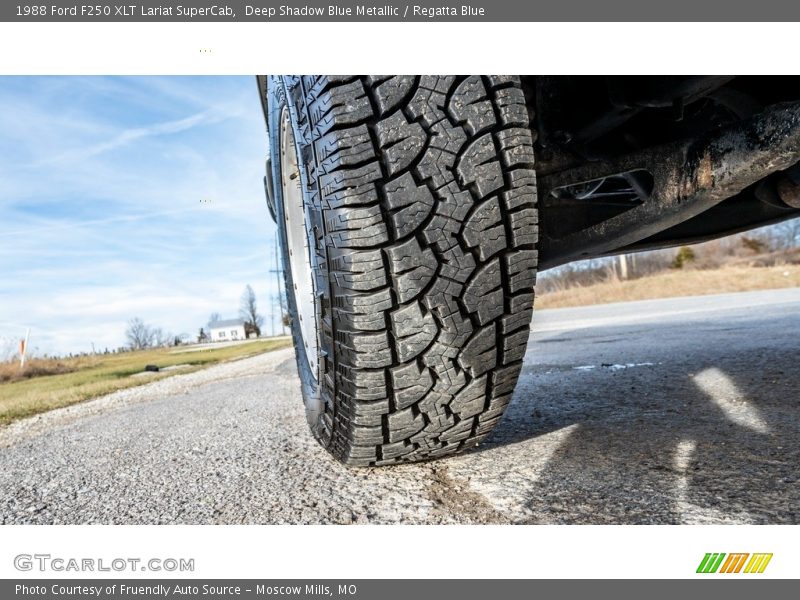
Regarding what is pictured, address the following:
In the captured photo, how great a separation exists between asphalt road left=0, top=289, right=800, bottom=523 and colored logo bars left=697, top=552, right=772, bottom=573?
8 cm

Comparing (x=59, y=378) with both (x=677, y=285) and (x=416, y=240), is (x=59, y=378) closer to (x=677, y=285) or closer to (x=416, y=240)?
(x=416, y=240)

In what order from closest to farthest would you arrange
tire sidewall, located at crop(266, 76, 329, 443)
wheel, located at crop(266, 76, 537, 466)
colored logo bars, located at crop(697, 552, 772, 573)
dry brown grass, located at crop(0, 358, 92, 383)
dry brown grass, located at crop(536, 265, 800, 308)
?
1. colored logo bars, located at crop(697, 552, 772, 573)
2. wheel, located at crop(266, 76, 537, 466)
3. tire sidewall, located at crop(266, 76, 329, 443)
4. dry brown grass, located at crop(0, 358, 92, 383)
5. dry brown grass, located at crop(536, 265, 800, 308)

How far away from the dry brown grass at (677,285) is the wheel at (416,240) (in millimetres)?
10894

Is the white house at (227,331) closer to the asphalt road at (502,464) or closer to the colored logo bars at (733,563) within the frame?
the asphalt road at (502,464)

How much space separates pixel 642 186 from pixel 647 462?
0.74 m

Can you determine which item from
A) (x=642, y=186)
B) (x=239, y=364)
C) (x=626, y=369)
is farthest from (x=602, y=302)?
(x=642, y=186)

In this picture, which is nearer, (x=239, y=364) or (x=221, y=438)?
(x=221, y=438)

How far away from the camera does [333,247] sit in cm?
95

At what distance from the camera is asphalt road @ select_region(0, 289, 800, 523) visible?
0.91m

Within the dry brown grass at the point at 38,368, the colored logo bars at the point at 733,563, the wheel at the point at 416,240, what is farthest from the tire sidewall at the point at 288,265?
the dry brown grass at the point at 38,368

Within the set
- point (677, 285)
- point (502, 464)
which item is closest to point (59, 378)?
point (502, 464)

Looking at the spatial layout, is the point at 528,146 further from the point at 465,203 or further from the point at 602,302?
the point at 602,302

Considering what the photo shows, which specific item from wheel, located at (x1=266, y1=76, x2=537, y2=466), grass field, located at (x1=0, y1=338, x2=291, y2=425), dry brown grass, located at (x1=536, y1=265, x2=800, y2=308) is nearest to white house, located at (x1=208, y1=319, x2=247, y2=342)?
grass field, located at (x1=0, y1=338, x2=291, y2=425)

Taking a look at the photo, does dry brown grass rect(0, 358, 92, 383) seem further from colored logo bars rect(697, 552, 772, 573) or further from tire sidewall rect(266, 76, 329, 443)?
colored logo bars rect(697, 552, 772, 573)
